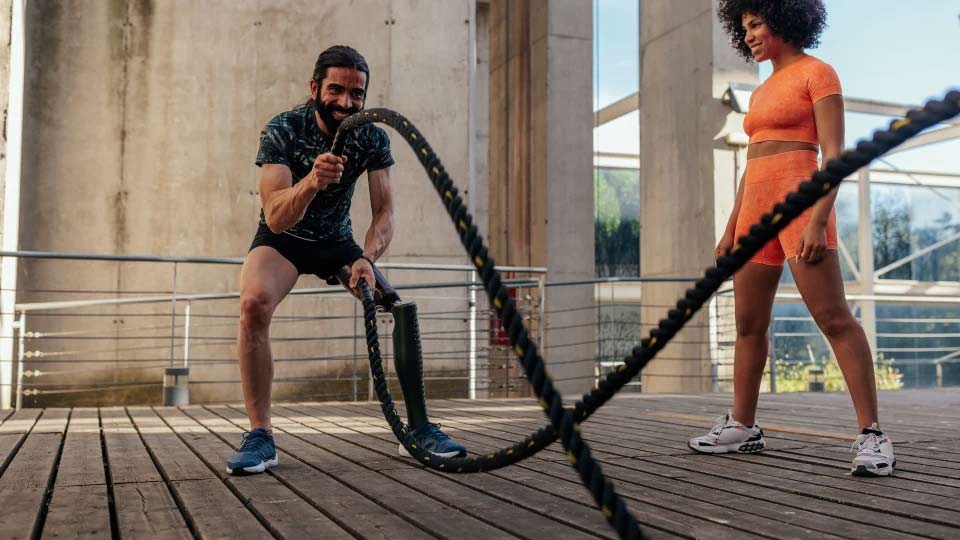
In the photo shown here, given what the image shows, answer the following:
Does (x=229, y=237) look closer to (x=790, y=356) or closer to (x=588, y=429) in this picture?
(x=588, y=429)

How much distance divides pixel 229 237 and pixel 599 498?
21.1ft

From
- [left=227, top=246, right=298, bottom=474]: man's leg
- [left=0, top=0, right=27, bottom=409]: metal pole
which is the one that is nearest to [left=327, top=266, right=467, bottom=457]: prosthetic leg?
[left=227, top=246, right=298, bottom=474]: man's leg

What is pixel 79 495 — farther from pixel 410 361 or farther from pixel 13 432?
pixel 13 432

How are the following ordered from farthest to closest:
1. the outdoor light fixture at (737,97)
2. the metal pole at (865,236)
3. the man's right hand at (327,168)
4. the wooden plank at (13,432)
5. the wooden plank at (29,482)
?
the metal pole at (865,236)
the outdoor light fixture at (737,97)
the wooden plank at (13,432)
the man's right hand at (327,168)
the wooden plank at (29,482)

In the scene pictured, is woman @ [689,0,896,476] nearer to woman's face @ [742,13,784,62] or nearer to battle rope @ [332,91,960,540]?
woman's face @ [742,13,784,62]

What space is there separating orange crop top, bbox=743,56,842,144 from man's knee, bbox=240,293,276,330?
1538 mm

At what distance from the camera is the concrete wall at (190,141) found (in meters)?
6.99

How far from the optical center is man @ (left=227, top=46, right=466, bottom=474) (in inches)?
97.9

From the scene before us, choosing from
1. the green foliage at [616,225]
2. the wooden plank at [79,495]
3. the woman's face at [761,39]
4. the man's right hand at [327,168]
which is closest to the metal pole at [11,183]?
the wooden plank at [79,495]

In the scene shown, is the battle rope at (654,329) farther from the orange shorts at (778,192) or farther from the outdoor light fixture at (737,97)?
the outdoor light fixture at (737,97)

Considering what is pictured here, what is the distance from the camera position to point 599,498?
1.24 metres

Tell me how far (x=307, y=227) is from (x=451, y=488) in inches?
36.6

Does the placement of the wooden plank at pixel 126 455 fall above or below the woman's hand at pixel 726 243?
below

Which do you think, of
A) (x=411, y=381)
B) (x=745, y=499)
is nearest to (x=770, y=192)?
(x=745, y=499)
